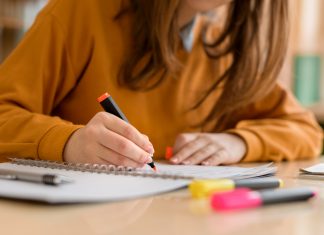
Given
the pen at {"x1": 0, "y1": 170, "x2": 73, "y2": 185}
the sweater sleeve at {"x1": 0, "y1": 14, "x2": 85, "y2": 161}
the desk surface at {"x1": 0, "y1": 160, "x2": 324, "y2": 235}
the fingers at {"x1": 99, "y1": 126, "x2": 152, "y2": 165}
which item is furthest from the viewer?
the sweater sleeve at {"x1": 0, "y1": 14, "x2": 85, "y2": 161}

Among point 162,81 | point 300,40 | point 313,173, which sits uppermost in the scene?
point 300,40

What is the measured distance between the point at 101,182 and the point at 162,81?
619 mm

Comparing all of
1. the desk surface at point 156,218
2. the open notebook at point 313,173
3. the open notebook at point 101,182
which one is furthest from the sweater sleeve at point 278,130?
the desk surface at point 156,218

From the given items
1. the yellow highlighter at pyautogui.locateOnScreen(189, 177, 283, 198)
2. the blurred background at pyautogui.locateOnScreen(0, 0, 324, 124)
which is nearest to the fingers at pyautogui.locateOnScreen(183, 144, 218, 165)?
the yellow highlighter at pyautogui.locateOnScreen(189, 177, 283, 198)

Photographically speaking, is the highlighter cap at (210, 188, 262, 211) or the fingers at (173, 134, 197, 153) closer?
the highlighter cap at (210, 188, 262, 211)

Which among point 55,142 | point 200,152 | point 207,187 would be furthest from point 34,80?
point 207,187

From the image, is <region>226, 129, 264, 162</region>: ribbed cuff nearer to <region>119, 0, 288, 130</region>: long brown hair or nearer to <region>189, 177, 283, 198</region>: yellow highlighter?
<region>119, 0, 288, 130</region>: long brown hair

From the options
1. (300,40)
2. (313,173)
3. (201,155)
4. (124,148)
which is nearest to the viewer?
(124,148)

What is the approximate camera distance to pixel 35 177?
60cm

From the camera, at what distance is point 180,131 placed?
4.17ft

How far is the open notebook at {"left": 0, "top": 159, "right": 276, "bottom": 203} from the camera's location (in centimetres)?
56

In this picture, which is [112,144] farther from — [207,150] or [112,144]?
[207,150]

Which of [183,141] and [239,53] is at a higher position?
[239,53]

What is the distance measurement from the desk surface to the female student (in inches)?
10.0
